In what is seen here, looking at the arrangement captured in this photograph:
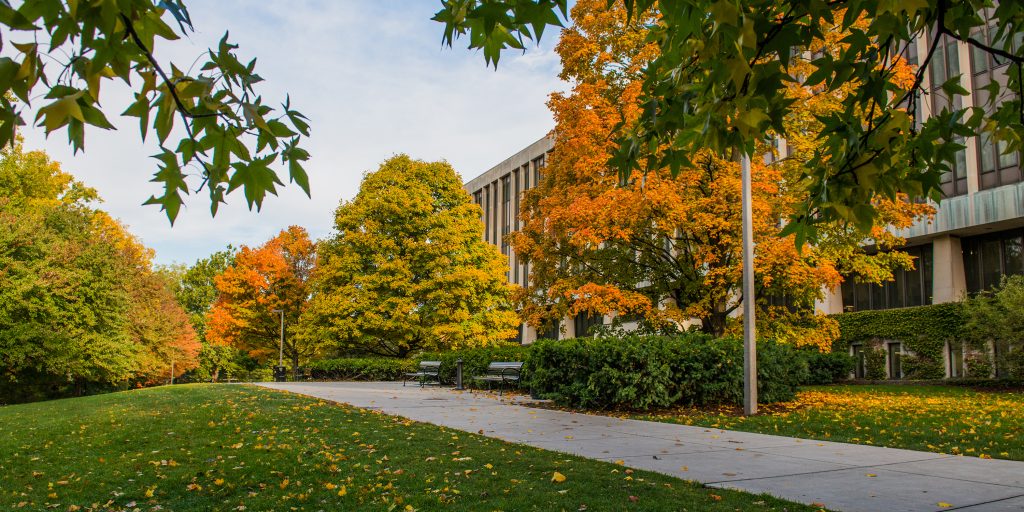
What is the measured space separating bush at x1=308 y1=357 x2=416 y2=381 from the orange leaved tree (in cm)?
1307

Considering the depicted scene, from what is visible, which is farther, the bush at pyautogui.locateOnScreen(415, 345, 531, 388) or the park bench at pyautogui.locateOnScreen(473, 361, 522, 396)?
the bush at pyautogui.locateOnScreen(415, 345, 531, 388)

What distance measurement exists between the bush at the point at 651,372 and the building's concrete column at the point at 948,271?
17167 millimetres

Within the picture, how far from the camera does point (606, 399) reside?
13.4m

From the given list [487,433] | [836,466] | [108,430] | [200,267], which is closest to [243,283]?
[200,267]

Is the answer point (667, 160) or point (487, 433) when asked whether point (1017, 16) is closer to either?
point (667, 160)

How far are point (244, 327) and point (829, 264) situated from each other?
40137 millimetres

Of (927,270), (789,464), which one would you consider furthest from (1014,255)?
(789,464)

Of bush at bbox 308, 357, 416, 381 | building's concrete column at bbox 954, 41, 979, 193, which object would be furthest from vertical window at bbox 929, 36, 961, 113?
bush at bbox 308, 357, 416, 381

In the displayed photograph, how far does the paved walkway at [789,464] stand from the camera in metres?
5.46

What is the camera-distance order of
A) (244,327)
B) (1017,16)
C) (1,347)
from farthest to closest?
(244,327) < (1,347) < (1017,16)

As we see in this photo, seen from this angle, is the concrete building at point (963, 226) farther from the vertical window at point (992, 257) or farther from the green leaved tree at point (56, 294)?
the green leaved tree at point (56, 294)

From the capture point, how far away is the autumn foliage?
15609 millimetres

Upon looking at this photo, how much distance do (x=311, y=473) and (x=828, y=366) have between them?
80.9 ft

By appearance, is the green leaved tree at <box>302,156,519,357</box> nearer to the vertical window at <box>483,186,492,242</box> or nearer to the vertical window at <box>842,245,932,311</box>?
the vertical window at <box>842,245,932,311</box>
